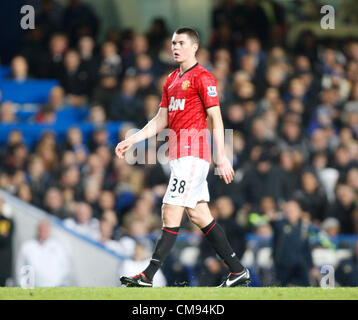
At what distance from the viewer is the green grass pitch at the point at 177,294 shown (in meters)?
6.21

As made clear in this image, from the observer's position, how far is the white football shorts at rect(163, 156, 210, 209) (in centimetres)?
670

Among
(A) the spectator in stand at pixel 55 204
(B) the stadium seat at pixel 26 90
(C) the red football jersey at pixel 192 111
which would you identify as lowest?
(A) the spectator in stand at pixel 55 204

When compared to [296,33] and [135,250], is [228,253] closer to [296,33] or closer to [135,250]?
[135,250]

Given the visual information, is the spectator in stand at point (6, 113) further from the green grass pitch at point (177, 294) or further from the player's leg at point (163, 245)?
the player's leg at point (163, 245)

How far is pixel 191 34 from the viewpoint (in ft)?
22.3

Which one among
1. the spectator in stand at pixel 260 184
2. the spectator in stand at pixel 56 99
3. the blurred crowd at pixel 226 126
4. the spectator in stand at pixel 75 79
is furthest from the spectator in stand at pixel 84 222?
the spectator in stand at pixel 75 79

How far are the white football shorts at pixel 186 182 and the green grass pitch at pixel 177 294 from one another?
0.71 meters

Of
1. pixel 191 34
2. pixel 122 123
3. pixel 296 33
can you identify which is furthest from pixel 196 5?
pixel 191 34

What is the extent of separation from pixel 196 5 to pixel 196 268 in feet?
27.6

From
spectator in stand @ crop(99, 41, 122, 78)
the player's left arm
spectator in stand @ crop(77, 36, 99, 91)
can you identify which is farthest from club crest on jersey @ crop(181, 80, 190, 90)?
spectator in stand @ crop(77, 36, 99, 91)

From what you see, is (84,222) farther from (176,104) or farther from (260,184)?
(176,104)

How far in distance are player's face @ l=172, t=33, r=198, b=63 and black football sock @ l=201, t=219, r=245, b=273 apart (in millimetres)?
1388

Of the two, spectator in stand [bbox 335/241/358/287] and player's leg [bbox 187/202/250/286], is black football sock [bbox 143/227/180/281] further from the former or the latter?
spectator in stand [bbox 335/241/358/287]

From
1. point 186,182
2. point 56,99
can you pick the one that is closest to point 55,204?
point 56,99
